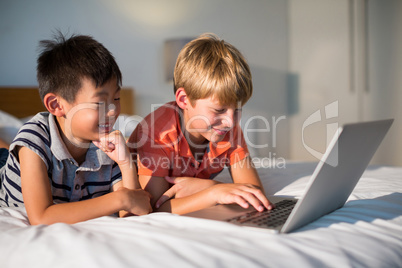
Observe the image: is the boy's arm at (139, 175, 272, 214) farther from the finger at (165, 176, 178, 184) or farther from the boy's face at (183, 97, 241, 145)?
the boy's face at (183, 97, 241, 145)

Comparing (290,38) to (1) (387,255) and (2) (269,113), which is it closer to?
(2) (269,113)

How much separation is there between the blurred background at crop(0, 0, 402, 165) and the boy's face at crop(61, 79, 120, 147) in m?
2.11

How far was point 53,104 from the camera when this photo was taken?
120 centimetres

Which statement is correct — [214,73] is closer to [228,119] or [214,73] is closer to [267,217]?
[228,119]

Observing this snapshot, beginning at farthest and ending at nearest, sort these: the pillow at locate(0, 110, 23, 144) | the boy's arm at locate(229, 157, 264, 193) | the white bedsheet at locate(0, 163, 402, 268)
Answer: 1. the pillow at locate(0, 110, 23, 144)
2. the boy's arm at locate(229, 157, 264, 193)
3. the white bedsheet at locate(0, 163, 402, 268)

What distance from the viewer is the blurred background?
335 centimetres

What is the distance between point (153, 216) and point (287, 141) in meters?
3.62

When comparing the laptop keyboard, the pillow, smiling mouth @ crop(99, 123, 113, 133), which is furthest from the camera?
the pillow

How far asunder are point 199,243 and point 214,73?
70 cm

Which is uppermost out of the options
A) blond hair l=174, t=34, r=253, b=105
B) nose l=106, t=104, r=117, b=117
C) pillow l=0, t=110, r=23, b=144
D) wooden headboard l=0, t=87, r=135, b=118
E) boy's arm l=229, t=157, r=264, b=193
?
blond hair l=174, t=34, r=253, b=105

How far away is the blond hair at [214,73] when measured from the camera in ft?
4.24

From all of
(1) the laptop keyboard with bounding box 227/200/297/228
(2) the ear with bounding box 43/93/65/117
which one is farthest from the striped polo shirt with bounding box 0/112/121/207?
(1) the laptop keyboard with bounding box 227/200/297/228

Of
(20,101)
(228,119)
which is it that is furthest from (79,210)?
(20,101)

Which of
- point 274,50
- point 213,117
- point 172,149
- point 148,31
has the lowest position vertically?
point 172,149
